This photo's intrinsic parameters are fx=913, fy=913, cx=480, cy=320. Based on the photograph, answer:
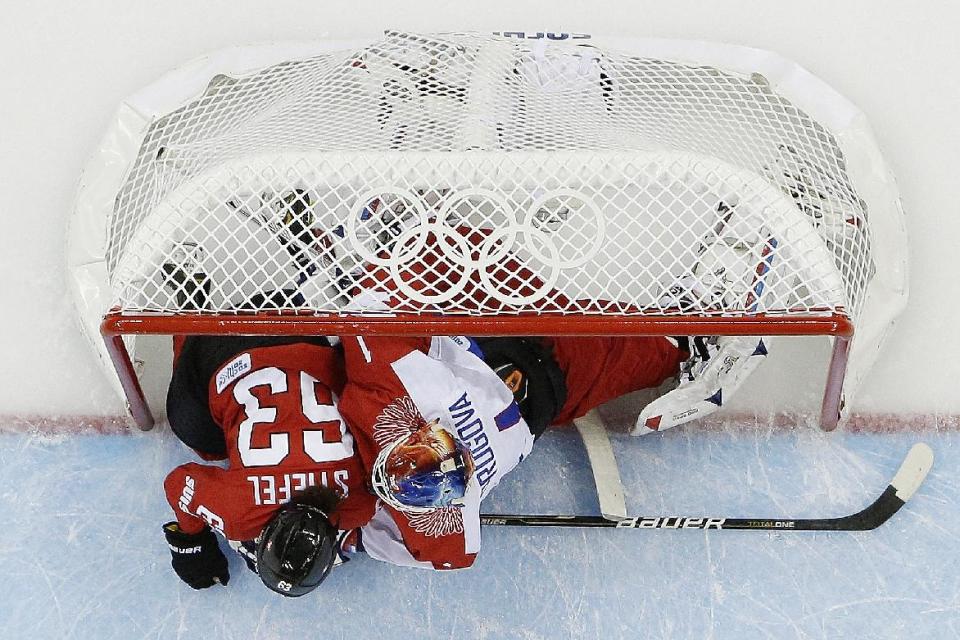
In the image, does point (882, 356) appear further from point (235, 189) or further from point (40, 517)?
point (40, 517)

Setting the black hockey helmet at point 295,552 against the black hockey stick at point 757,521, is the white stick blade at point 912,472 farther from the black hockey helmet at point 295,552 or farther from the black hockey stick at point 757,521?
the black hockey helmet at point 295,552

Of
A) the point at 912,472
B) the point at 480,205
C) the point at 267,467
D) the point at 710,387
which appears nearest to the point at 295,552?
the point at 267,467

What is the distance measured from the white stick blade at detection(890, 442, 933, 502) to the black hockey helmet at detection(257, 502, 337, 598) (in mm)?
1047

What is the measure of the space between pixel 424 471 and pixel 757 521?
A: 72cm

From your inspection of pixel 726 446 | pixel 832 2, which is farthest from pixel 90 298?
pixel 832 2

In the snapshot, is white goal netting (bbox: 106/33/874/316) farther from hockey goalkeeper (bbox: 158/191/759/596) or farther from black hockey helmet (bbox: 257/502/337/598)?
black hockey helmet (bbox: 257/502/337/598)

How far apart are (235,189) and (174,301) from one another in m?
0.19

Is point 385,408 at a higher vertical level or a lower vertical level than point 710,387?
higher

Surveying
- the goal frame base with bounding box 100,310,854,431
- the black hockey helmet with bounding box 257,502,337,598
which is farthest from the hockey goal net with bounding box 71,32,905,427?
the black hockey helmet with bounding box 257,502,337,598

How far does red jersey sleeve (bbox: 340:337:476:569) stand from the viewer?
1398 mm

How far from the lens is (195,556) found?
1568 mm

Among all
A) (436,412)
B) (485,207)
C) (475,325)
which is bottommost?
(436,412)

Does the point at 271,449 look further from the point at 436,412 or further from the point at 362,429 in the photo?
the point at 436,412

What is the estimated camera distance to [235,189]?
4.32 feet
